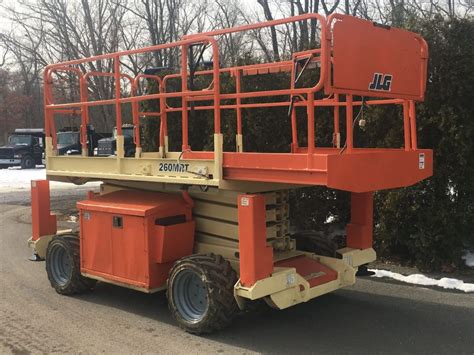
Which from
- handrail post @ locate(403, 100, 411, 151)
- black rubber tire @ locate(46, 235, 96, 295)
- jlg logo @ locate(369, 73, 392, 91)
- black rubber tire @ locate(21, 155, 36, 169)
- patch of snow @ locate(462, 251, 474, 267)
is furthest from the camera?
black rubber tire @ locate(21, 155, 36, 169)

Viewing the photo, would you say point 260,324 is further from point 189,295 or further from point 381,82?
point 381,82

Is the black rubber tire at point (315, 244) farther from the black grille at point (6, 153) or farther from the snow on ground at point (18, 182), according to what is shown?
the black grille at point (6, 153)

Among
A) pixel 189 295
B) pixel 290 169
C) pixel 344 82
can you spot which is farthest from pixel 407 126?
pixel 189 295

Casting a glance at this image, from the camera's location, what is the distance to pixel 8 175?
2488 cm

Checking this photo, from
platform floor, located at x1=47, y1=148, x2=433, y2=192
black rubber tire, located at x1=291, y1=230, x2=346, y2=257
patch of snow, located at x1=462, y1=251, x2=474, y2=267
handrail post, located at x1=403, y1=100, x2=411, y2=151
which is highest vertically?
handrail post, located at x1=403, y1=100, x2=411, y2=151

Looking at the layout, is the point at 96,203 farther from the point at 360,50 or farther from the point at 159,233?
the point at 360,50

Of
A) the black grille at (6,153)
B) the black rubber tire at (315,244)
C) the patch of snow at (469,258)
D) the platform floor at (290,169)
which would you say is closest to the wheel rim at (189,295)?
the platform floor at (290,169)

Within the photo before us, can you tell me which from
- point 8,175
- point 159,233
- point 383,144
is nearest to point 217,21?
point 8,175

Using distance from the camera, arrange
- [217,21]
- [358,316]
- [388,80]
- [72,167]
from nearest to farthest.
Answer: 1. [388,80]
2. [358,316]
3. [72,167]
4. [217,21]

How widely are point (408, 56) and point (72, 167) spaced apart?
390cm

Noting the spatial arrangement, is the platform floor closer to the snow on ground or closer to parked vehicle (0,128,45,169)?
the snow on ground

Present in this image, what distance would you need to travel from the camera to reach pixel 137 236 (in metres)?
5.09

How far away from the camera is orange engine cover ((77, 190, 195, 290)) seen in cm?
502

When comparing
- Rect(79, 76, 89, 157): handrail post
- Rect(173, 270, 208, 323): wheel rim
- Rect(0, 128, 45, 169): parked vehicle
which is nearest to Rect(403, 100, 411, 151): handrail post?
Rect(173, 270, 208, 323): wheel rim
